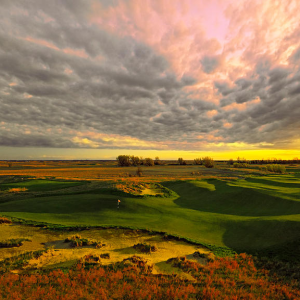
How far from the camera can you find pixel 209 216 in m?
22.4

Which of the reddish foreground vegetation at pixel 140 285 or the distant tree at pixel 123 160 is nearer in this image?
the reddish foreground vegetation at pixel 140 285

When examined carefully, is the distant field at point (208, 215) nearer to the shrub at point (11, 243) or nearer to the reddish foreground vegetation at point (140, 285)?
the reddish foreground vegetation at point (140, 285)

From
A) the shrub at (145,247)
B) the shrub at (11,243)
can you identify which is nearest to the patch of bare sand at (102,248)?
the shrub at (145,247)

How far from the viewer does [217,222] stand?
20.2 m

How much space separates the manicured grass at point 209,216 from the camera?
1630cm

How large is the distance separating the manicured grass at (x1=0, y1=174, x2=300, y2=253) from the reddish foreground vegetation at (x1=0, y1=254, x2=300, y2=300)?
4.66 m

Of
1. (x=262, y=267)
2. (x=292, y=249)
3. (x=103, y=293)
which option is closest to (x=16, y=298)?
(x=103, y=293)

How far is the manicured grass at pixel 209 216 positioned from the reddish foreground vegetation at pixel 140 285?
4.66m

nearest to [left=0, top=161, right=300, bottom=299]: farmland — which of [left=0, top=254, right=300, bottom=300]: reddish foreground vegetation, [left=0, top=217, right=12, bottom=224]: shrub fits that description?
[left=0, top=217, right=12, bottom=224]: shrub

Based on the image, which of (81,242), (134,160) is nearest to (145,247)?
(81,242)

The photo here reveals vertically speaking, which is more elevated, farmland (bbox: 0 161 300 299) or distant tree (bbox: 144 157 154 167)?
distant tree (bbox: 144 157 154 167)

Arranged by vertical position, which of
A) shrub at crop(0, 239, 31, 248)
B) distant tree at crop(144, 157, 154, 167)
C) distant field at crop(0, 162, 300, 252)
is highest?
distant tree at crop(144, 157, 154, 167)

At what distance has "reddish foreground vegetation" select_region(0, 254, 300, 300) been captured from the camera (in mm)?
8164

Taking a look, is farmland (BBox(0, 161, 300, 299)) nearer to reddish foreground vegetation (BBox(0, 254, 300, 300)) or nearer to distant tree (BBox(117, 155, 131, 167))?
reddish foreground vegetation (BBox(0, 254, 300, 300))
